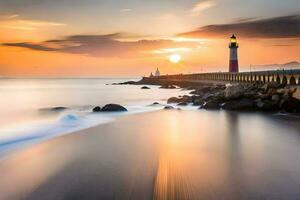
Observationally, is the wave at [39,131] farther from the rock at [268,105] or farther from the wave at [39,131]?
the rock at [268,105]

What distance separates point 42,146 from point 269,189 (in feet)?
23.9

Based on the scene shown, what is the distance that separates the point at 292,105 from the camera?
19.6 metres

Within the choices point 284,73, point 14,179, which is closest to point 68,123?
point 14,179

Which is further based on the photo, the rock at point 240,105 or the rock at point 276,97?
the rock at point 240,105

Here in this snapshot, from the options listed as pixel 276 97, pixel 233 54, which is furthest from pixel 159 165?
pixel 233 54

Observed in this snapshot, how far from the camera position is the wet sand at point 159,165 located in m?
6.46

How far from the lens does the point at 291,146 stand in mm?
11008

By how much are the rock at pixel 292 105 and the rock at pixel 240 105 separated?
186cm

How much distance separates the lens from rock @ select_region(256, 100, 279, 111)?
20.5 m

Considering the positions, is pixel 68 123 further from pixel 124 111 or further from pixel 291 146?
pixel 291 146

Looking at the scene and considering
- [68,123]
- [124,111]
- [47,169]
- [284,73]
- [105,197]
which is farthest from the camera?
[284,73]

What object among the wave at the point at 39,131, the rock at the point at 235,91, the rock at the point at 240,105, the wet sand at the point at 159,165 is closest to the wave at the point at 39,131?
the wave at the point at 39,131

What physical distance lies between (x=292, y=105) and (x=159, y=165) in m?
13.4

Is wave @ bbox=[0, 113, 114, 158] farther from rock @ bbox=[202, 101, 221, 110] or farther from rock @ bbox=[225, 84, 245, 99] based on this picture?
rock @ bbox=[225, 84, 245, 99]
